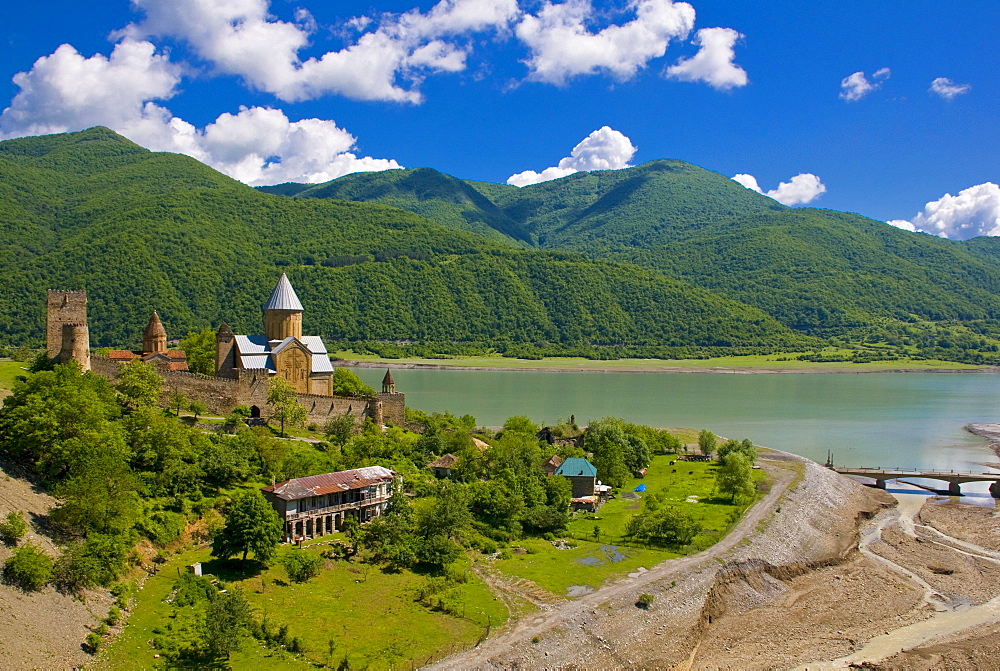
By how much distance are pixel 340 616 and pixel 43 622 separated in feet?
21.7

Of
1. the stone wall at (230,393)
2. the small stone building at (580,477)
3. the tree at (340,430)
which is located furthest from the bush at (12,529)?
the small stone building at (580,477)

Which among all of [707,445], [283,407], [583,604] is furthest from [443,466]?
[707,445]

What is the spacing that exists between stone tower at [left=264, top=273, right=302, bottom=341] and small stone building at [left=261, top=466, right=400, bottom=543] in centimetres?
1712

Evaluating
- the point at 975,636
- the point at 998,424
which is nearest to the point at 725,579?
the point at 975,636

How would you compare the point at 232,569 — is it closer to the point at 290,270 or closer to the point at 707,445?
the point at 707,445

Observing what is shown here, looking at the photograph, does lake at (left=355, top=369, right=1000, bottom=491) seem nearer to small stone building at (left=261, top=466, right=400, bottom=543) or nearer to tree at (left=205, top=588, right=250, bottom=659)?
small stone building at (left=261, top=466, right=400, bottom=543)

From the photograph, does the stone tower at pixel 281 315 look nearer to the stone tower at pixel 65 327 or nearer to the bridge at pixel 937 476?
the stone tower at pixel 65 327

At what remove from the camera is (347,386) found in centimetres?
4438

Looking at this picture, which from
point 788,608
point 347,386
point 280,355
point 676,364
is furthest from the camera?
point 676,364

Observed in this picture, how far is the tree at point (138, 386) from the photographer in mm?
29266

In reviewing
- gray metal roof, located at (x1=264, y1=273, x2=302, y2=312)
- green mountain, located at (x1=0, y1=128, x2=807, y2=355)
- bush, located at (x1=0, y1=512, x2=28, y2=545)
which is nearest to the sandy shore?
gray metal roof, located at (x1=264, y1=273, x2=302, y2=312)

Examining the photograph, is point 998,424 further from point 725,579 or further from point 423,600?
point 423,600

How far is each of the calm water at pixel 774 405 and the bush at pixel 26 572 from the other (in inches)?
1709

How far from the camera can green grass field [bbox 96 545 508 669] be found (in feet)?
56.2
